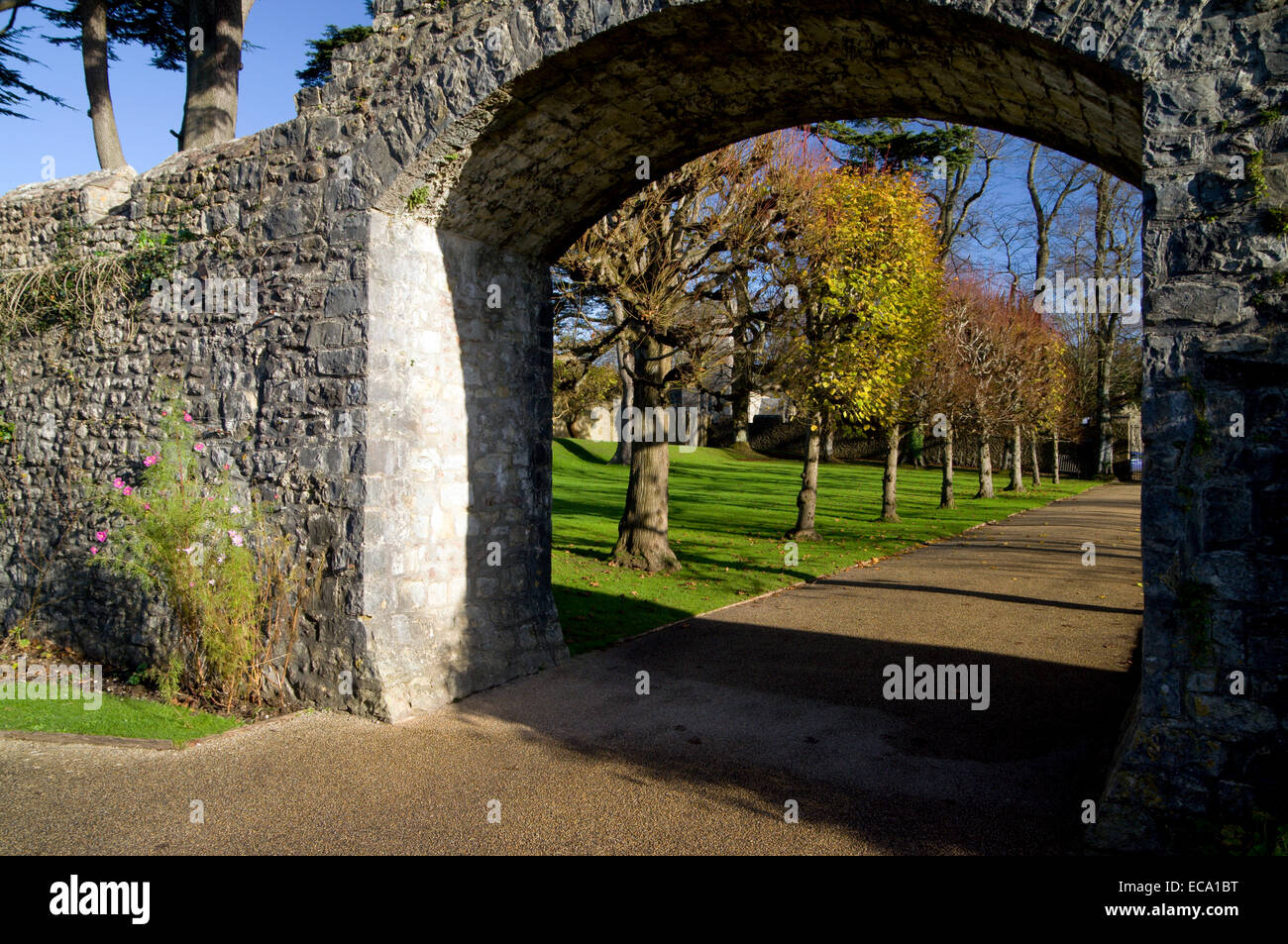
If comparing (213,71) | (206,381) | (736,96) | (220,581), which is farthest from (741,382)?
(213,71)

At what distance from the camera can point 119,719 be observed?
593cm

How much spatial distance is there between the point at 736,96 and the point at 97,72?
459 inches

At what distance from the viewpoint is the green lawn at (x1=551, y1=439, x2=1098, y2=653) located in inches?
Result: 403

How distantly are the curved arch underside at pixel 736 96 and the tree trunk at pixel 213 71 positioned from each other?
278 inches

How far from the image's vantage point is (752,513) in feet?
66.4

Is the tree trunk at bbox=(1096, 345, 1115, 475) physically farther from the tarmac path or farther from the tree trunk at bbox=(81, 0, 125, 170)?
the tree trunk at bbox=(81, 0, 125, 170)

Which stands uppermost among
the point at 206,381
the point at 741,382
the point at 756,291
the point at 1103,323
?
the point at 1103,323

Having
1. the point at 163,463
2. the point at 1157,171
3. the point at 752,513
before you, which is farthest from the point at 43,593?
the point at 752,513

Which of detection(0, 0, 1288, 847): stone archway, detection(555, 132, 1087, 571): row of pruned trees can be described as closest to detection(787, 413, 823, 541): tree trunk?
detection(555, 132, 1087, 571): row of pruned trees

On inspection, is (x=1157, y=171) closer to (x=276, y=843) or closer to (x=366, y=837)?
(x=366, y=837)

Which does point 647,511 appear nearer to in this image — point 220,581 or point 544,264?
point 544,264

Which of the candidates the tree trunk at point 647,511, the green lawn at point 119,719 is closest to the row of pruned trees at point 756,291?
the tree trunk at point 647,511

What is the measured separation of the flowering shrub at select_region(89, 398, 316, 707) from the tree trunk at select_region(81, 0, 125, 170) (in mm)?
9458

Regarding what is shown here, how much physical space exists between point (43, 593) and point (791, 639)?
22.0ft
